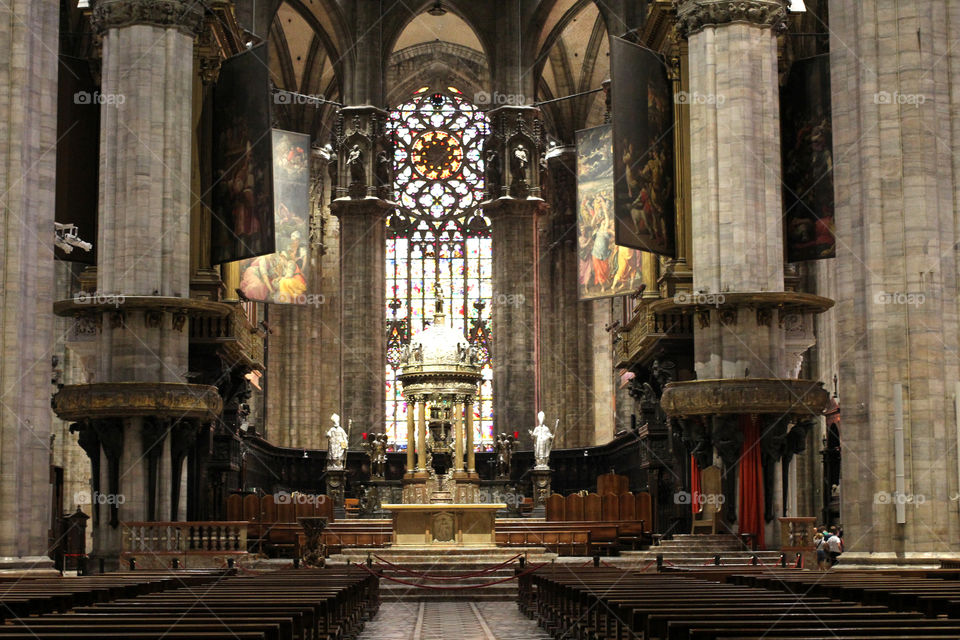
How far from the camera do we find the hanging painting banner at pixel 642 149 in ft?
98.7

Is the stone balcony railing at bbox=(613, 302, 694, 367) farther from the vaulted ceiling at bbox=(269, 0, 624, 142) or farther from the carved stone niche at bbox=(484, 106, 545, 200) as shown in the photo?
the carved stone niche at bbox=(484, 106, 545, 200)

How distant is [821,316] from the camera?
33.1 meters

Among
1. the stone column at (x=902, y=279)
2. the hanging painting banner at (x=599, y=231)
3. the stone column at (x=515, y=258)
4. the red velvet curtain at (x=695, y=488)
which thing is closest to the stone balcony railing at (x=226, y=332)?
the hanging painting banner at (x=599, y=231)

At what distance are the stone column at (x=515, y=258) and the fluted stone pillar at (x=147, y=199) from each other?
16.9 metres

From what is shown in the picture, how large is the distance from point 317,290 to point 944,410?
34180mm

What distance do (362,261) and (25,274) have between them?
2678cm

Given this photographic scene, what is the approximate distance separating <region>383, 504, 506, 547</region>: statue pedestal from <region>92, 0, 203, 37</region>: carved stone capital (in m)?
10.8

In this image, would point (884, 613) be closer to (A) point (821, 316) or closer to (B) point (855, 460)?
(B) point (855, 460)

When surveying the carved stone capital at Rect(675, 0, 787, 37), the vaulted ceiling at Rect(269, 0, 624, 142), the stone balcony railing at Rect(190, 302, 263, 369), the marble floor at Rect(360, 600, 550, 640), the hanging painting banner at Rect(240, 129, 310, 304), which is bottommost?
the marble floor at Rect(360, 600, 550, 640)

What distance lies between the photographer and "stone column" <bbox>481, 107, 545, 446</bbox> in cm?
4369

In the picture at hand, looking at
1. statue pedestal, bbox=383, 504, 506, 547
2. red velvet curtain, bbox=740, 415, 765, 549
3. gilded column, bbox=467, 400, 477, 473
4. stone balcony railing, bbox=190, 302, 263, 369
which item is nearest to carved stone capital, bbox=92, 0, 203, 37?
stone balcony railing, bbox=190, 302, 263, 369

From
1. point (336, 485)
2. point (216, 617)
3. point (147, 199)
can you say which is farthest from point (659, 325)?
point (216, 617)

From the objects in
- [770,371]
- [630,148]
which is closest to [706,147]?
[630,148]

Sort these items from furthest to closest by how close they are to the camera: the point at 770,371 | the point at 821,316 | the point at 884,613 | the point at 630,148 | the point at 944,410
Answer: the point at 821,316, the point at 630,148, the point at 770,371, the point at 944,410, the point at 884,613
